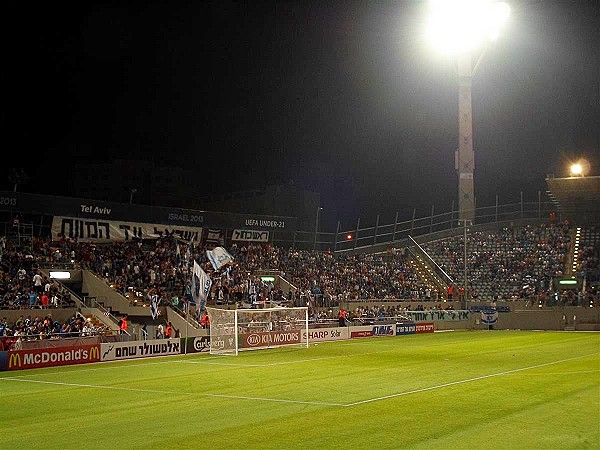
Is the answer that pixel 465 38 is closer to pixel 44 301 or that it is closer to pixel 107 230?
pixel 107 230

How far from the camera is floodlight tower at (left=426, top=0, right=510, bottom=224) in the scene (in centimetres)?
5078

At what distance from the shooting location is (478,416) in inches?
564

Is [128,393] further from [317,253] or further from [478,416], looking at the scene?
[317,253]

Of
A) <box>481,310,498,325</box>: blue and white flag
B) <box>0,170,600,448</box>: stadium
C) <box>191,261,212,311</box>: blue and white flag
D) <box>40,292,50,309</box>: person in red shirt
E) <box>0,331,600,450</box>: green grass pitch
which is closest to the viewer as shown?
<box>0,331,600,450</box>: green grass pitch

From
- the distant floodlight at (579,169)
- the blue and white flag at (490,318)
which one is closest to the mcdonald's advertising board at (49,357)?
the blue and white flag at (490,318)

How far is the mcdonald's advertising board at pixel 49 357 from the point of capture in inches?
1033

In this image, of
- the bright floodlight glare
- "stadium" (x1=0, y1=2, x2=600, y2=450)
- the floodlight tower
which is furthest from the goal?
the floodlight tower

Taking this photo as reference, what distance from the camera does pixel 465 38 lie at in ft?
181

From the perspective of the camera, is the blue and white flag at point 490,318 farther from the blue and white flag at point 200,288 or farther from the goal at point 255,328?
the blue and white flag at point 200,288

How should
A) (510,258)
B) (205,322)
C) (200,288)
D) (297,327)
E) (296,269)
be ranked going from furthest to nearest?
1. (510,258)
2. (296,269)
3. (205,322)
4. (297,327)
5. (200,288)

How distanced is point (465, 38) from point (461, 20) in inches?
131

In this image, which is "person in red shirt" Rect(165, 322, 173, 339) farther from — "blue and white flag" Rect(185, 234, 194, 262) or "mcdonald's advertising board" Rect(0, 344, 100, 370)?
"mcdonald's advertising board" Rect(0, 344, 100, 370)

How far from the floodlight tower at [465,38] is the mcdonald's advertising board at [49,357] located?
3261 centimetres

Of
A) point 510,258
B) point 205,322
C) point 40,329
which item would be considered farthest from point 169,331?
point 510,258
